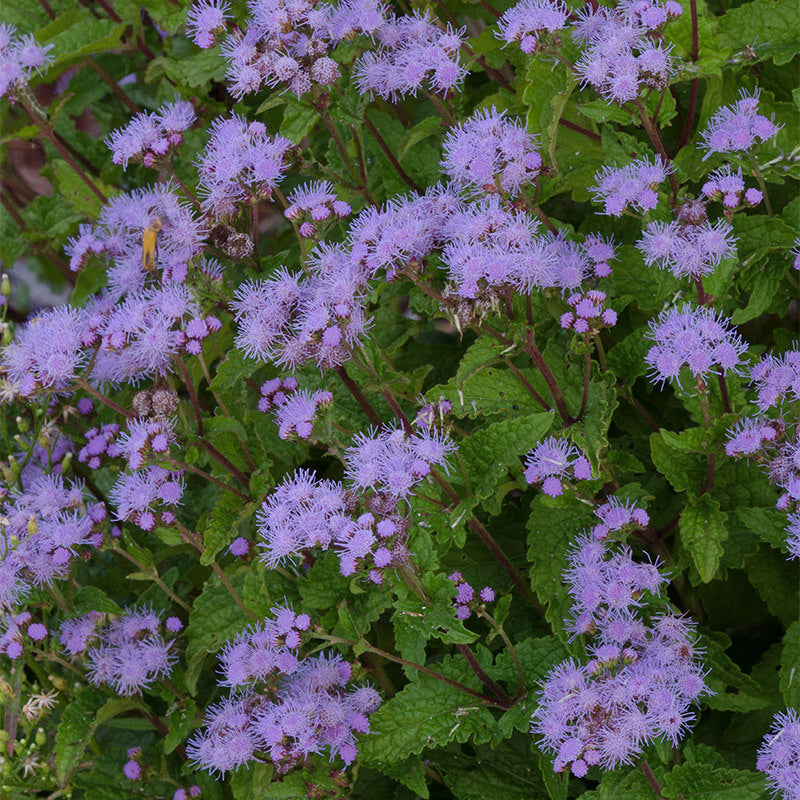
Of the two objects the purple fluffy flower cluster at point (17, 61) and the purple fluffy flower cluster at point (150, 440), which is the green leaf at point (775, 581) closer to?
the purple fluffy flower cluster at point (150, 440)

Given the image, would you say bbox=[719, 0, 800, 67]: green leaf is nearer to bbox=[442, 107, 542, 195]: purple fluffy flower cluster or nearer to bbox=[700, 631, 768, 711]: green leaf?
bbox=[442, 107, 542, 195]: purple fluffy flower cluster

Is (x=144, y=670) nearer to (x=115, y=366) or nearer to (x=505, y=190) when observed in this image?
(x=115, y=366)

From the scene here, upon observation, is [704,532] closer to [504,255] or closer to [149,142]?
[504,255]


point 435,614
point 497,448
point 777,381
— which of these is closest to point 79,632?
→ point 435,614

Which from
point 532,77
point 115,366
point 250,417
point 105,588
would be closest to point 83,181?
point 115,366

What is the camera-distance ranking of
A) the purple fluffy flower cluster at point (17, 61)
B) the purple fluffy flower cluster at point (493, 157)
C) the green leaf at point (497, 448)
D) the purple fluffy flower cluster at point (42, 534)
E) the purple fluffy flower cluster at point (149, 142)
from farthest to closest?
the purple fluffy flower cluster at point (17, 61)
the purple fluffy flower cluster at point (149, 142)
the purple fluffy flower cluster at point (42, 534)
the purple fluffy flower cluster at point (493, 157)
the green leaf at point (497, 448)

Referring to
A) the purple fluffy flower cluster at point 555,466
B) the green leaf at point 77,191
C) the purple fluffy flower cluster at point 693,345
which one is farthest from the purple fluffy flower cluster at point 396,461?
the green leaf at point 77,191
